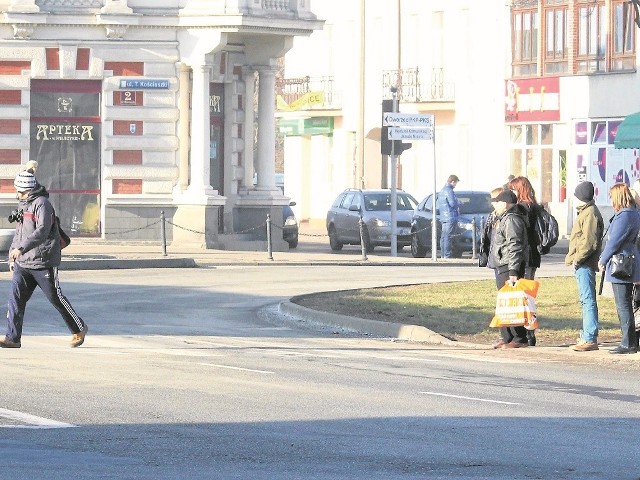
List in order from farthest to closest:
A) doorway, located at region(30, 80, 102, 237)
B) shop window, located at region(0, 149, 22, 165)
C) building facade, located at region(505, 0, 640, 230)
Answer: building facade, located at region(505, 0, 640, 230)
doorway, located at region(30, 80, 102, 237)
shop window, located at region(0, 149, 22, 165)

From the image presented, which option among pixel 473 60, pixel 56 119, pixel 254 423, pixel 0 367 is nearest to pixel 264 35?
pixel 56 119

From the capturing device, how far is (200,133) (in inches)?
1518

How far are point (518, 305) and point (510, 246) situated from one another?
0.65m

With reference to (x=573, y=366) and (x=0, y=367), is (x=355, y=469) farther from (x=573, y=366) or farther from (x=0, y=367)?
(x=573, y=366)

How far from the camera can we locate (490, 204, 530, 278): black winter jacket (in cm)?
1856

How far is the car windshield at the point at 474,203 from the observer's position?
39688mm

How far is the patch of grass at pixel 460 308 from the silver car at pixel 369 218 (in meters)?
13.7

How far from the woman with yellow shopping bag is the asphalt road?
53 centimetres

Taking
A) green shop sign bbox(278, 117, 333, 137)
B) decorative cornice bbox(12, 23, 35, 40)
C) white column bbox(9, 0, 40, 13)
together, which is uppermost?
white column bbox(9, 0, 40, 13)

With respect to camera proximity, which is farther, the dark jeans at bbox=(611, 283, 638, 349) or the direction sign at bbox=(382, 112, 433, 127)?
the direction sign at bbox=(382, 112, 433, 127)

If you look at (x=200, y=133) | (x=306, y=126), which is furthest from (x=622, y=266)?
(x=306, y=126)

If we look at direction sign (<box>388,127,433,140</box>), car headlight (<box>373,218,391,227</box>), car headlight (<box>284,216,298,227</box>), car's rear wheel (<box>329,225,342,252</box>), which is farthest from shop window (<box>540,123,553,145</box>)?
direction sign (<box>388,127,433,140</box>)

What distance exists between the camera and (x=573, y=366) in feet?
56.0

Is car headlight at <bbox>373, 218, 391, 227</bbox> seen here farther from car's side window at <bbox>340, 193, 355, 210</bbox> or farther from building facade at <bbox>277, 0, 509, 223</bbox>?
building facade at <bbox>277, 0, 509, 223</bbox>
